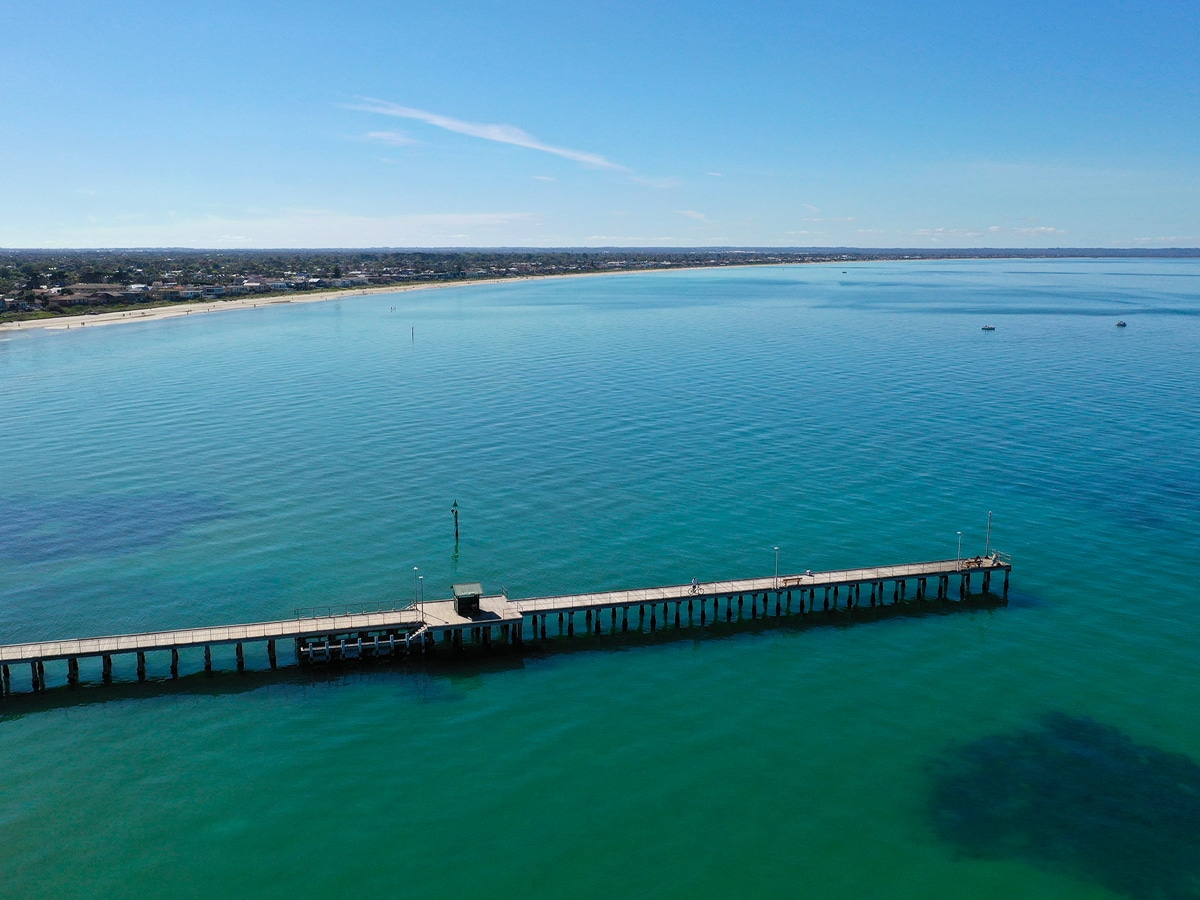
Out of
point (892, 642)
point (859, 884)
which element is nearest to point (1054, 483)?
point (892, 642)

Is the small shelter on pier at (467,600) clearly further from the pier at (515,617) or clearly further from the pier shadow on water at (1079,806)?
the pier shadow on water at (1079,806)

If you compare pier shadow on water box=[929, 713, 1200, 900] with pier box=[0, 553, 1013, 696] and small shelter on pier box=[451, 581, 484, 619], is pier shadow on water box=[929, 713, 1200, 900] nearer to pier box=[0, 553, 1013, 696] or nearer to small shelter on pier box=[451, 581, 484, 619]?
pier box=[0, 553, 1013, 696]

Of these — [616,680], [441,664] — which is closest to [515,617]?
[441,664]

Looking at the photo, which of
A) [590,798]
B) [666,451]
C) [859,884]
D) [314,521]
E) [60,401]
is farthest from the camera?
[60,401]

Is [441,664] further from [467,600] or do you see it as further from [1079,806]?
[1079,806]

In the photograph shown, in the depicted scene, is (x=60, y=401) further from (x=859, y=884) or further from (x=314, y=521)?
(x=859, y=884)

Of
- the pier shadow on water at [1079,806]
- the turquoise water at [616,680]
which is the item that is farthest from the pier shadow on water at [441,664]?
the pier shadow on water at [1079,806]
